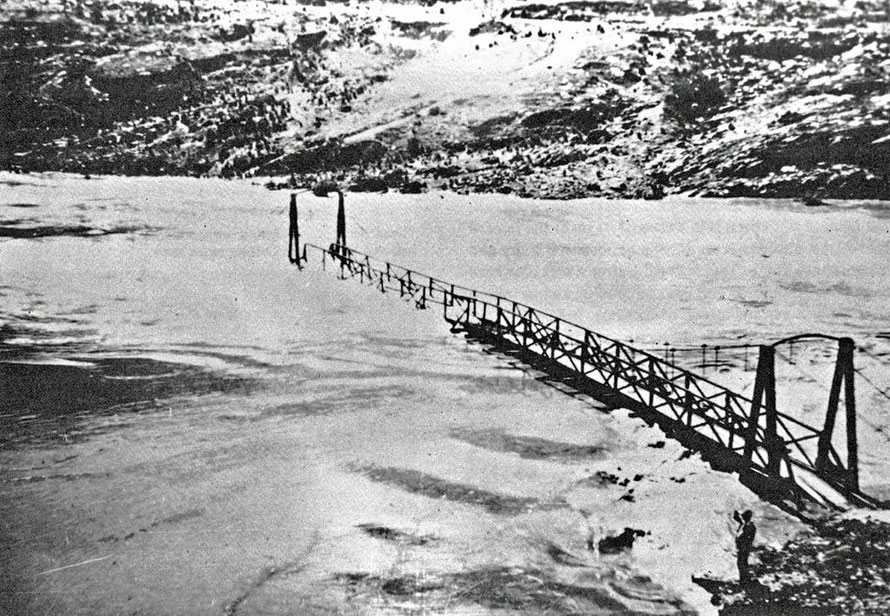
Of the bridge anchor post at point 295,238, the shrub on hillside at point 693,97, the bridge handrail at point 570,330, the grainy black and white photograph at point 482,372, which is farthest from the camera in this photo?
the shrub on hillside at point 693,97

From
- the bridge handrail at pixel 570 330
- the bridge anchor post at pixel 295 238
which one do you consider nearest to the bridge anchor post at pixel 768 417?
the bridge handrail at pixel 570 330

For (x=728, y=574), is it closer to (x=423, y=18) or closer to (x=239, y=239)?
(x=239, y=239)

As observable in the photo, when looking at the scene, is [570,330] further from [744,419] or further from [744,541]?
[744,541]

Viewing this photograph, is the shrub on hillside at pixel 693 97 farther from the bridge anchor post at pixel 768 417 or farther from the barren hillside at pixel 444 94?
the bridge anchor post at pixel 768 417

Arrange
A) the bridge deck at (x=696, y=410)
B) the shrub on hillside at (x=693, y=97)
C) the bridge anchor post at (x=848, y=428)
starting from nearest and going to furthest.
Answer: the bridge anchor post at (x=848, y=428), the bridge deck at (x=696, y=410), the shrub on hillside at (x=693, y=97)

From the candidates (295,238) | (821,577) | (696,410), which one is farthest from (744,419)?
(295,238)
